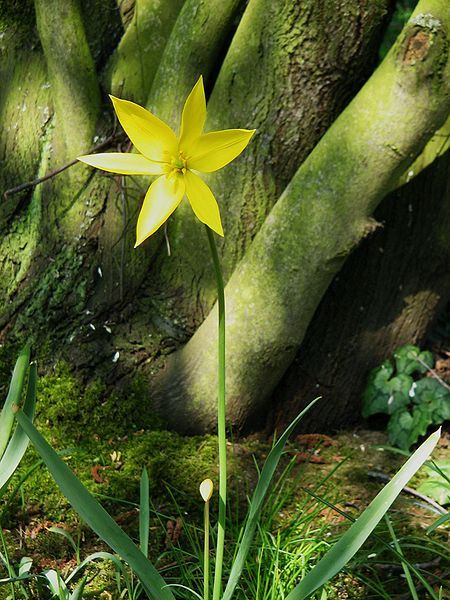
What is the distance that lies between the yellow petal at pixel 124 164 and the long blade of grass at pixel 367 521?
0.77 meters

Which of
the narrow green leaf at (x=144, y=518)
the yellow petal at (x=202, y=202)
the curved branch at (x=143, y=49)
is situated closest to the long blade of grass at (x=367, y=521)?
the narrow green leaf at (x=144, y=518)

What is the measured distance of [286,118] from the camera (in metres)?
2.80

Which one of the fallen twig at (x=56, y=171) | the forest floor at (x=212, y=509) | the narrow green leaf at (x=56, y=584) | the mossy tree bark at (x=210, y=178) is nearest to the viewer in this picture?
the narrow green leaf at (x=56, y=584)

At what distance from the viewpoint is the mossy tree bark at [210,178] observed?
2.65 metres

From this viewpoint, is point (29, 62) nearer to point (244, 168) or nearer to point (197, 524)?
point (244, 168)

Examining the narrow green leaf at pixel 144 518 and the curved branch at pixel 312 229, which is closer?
the narrow green leaf at pixel 144 518

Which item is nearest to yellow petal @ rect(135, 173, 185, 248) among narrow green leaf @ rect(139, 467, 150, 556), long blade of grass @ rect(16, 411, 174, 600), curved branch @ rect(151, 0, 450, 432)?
long blade of grass @ rect(16, 411, 174, 600)

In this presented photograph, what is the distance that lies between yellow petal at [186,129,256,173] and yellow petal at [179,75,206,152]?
0.02 m

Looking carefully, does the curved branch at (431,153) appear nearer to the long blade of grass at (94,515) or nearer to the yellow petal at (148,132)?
the yellow petal at (148,132)

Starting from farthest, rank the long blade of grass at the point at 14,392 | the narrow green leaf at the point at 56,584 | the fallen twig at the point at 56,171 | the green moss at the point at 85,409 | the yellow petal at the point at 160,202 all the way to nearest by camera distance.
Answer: the fallen twig at the point at 56,171
the green moss at the point at 85,409
the long blade of grass at the point at 14,392
the narrow green leaf at the point at 56,584
the yellow petal at the point at 160,202

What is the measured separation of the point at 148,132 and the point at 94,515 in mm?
754

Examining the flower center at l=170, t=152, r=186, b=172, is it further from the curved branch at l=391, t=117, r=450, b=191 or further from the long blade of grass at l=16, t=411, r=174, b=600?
the curved branch at l=391, t=117, r=450, b=191

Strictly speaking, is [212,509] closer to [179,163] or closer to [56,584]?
[56,584]

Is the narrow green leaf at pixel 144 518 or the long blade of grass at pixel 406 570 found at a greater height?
the narrow green leaf at pixel 144 518
